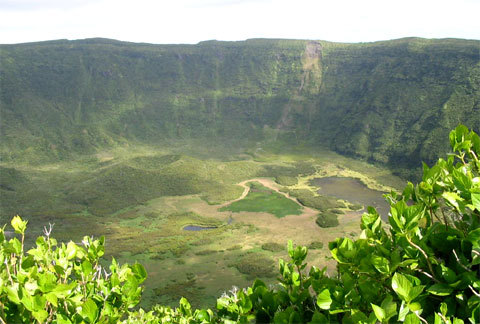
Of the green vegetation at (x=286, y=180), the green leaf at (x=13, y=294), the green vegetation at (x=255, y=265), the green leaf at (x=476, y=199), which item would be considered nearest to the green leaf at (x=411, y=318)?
the green leaf at (x=476, y=199)

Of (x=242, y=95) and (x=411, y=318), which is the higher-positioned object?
(x=411, y=318)

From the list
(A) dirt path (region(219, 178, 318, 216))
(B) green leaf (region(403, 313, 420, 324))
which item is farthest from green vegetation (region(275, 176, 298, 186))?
(B) green leaf (region(403, 313, 420, 324))

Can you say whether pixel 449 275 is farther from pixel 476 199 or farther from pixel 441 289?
pixel 476 199

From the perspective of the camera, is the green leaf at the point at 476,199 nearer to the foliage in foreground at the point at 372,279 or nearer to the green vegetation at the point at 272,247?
the foliage in foreground at the point at 372,279

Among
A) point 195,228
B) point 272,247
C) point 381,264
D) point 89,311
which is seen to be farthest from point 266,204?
point 381,264

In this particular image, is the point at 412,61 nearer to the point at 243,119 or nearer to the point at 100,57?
the point at 243,119

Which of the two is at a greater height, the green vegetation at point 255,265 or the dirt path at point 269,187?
the green vegetation at point 255,265
